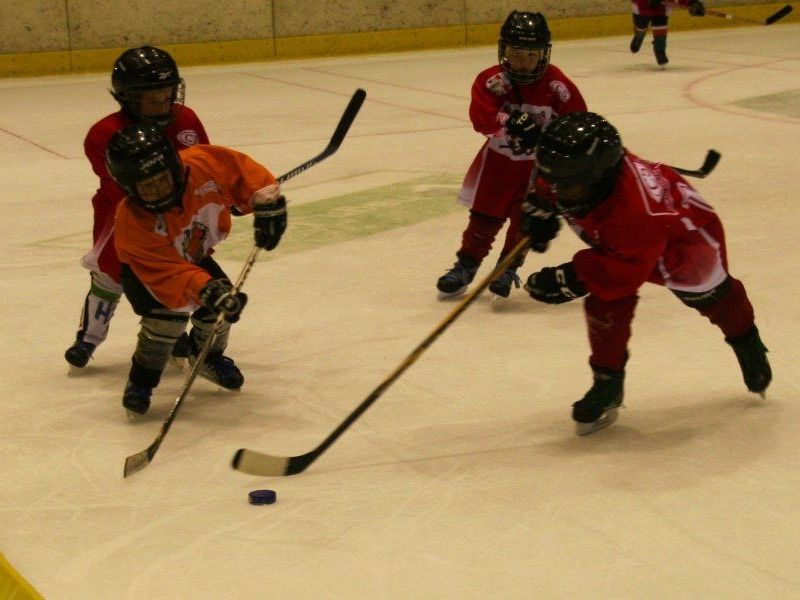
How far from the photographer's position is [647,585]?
242cm

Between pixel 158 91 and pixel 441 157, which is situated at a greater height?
pixel 158 91

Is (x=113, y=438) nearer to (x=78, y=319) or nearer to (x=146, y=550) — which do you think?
(x=146, y=550)

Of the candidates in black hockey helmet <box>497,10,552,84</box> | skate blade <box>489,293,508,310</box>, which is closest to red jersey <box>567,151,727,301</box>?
black hockey helmet <box>497,10,552,84</box>

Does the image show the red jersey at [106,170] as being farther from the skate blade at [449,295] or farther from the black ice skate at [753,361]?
the black ice skate at [753,361]

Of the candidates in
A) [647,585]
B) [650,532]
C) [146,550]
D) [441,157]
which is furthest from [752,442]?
[441,157]

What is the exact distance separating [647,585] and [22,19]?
28.7 feet

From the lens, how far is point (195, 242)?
3.34m

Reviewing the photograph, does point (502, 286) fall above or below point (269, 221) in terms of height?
below

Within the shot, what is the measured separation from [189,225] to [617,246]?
1103 mm

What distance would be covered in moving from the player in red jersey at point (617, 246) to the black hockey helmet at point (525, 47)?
92cm

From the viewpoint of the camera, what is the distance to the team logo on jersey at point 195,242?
3.30 m

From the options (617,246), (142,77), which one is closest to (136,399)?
(142,77)

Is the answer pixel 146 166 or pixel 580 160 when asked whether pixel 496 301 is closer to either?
pixel 580 160

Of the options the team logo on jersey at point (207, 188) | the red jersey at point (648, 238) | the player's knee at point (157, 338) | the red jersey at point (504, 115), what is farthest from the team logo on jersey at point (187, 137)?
the red jersey at point (648, 238)
